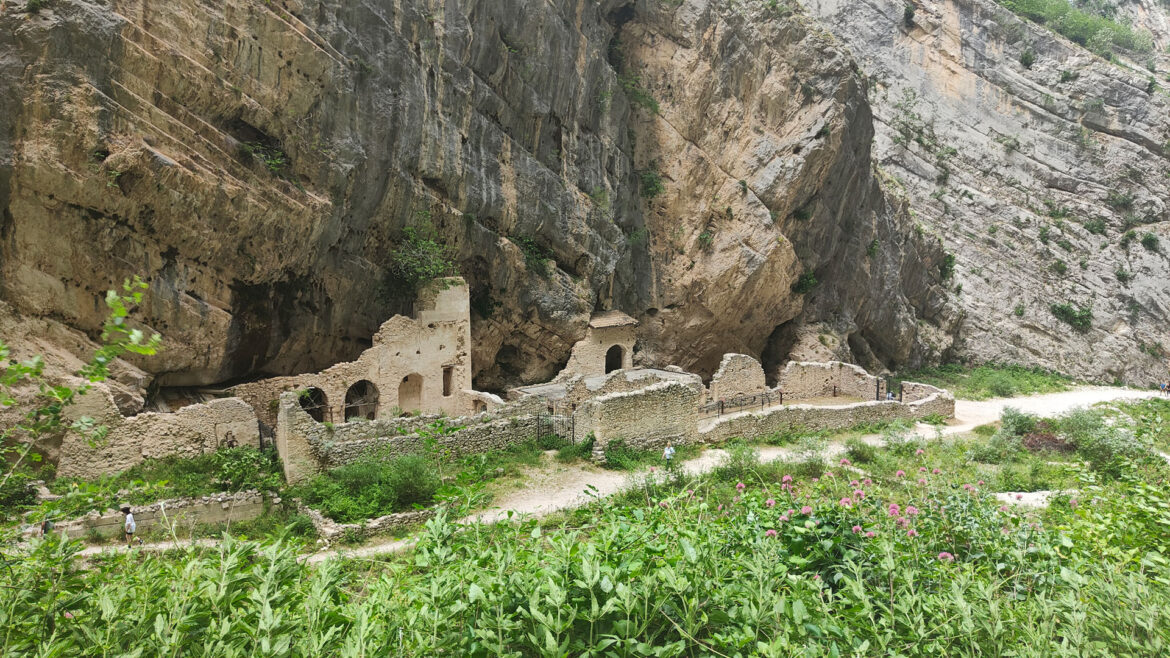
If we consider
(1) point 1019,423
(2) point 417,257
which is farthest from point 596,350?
(1) point 1019,423

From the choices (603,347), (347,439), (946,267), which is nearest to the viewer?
(347,439)

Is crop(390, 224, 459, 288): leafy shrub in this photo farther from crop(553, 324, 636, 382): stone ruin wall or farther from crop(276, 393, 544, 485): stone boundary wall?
crop(553, 324, 636, 382): stone ruin wall

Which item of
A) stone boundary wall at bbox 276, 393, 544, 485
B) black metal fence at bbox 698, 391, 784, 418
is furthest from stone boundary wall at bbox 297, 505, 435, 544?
black metal fence at bbox 698, 391, 784, 418

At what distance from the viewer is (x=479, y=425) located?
15453 mm

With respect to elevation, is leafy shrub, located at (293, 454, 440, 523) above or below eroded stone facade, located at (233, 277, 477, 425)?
below

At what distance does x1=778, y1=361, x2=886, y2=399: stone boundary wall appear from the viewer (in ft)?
85.0

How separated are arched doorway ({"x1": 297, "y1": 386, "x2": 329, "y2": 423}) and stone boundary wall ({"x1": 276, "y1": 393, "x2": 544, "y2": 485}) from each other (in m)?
2.85

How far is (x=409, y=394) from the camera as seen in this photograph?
63.0ft

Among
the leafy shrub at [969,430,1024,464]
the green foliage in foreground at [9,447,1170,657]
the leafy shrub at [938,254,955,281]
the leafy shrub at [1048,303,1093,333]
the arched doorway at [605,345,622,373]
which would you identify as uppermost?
the leafy shrub at [938,254,955,281]

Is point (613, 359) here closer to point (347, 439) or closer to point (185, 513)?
point (347, 439)

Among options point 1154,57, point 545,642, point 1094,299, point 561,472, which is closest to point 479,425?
point 561,472

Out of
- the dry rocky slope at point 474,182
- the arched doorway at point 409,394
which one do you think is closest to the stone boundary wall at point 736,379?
the dry rocky slope at point 474,182

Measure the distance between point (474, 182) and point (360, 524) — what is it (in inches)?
476

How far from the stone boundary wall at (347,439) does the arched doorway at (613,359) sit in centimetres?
1008
